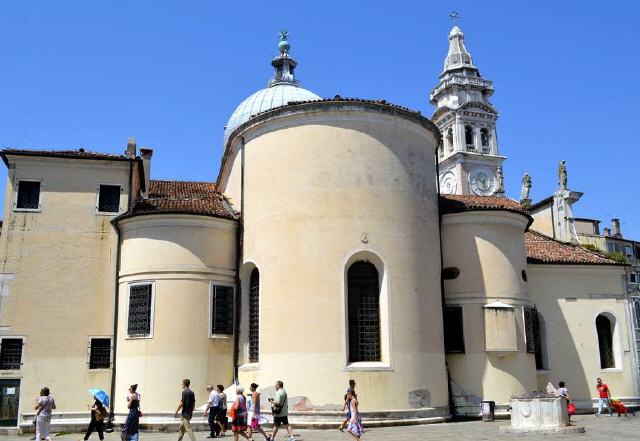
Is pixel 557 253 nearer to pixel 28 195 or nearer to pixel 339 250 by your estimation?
pixel 339 250

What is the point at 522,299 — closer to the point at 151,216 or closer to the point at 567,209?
the point at 567,209

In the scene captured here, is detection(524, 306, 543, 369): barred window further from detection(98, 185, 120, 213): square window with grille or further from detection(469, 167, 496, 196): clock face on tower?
detection(469, 167, 496, 196): clock face on tower

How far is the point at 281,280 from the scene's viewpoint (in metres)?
21.4

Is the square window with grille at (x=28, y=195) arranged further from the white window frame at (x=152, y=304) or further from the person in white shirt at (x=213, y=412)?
the person in white shirt at (x=213, y=412)

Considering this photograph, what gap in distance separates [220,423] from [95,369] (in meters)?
6.16

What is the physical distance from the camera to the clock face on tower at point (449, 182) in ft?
279

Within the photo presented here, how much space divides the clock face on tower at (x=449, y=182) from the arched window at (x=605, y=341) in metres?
55.0

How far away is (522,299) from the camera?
2458cm

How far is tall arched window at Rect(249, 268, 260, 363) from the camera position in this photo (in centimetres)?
2242

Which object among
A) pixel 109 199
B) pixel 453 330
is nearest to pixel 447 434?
pixel 453 330

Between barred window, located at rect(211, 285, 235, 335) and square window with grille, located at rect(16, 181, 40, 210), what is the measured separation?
7674 millimetres

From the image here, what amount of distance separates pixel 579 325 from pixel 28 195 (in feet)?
76.4

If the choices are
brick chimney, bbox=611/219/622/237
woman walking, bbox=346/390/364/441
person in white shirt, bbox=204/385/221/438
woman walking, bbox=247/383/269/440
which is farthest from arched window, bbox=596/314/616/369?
brick chimney, bbox=611/219/622/237

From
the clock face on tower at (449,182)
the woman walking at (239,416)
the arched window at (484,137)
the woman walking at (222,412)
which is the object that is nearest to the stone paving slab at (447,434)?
the woman walking at (222,412)
